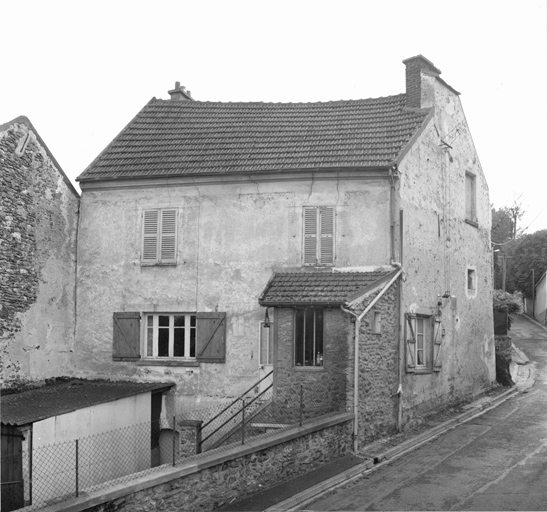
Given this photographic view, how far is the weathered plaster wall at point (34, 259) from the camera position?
56.9ft

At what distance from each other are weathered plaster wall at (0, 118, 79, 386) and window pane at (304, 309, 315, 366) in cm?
717

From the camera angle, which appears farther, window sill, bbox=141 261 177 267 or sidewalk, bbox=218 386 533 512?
window sill, bbox=141 261 177 267

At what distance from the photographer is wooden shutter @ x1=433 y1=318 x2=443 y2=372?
1936 cm

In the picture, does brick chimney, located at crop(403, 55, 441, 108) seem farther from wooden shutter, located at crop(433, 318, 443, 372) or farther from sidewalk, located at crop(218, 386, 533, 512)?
sidewalk, located at crop(218, 386, 533, 512)

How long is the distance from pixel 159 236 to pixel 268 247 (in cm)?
310

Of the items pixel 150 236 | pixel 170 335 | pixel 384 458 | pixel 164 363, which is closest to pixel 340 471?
pixel 384 458

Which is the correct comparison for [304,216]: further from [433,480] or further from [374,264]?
[433,480]

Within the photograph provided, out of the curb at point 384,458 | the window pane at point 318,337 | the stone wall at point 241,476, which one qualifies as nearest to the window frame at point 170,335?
the window pane at point 318,337

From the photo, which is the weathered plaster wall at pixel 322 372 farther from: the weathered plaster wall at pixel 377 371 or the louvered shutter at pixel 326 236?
the louvered shutter at pixel 326 236

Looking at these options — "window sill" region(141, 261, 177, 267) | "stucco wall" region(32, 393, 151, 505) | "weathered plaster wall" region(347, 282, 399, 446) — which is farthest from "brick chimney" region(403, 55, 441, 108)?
"stucco wall" region(32, 393, 151, 505)

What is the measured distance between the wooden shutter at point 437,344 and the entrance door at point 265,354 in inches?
186

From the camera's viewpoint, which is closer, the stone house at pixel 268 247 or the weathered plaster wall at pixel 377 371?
the weathered plaster wall at pixel 377 371

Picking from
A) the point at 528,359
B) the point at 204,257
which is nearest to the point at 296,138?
the point at 204,257

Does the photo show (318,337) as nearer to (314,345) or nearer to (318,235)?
(314,345)
